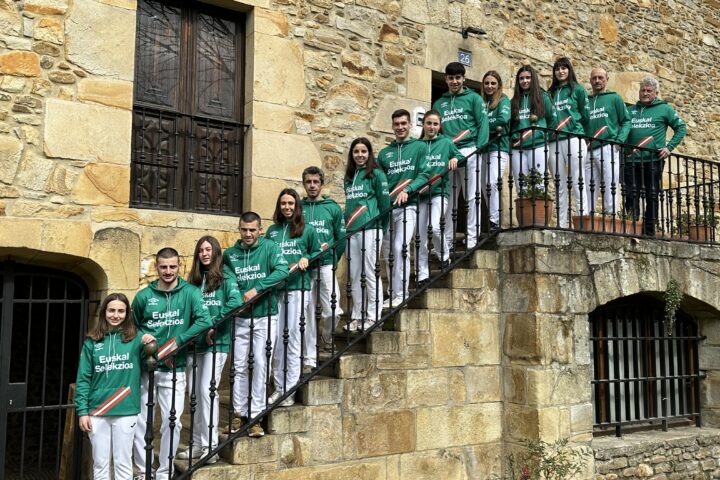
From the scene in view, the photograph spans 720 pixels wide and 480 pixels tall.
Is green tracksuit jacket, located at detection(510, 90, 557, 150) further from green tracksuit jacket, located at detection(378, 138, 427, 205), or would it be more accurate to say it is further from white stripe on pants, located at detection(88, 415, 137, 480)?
white stripe on pants, located at detection(88, 415, 137, 480)

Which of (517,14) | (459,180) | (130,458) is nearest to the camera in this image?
(130,458)

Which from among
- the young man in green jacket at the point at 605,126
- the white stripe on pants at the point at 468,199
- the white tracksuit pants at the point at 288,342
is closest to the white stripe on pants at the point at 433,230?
the white stripe on pants at the point at 468,199

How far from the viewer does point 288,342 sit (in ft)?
15.5

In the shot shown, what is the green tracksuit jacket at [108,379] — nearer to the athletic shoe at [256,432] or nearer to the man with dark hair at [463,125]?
the athletic shoe at [256,432]

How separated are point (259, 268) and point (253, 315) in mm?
343

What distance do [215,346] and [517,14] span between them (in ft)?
20.0

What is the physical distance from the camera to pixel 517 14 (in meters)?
8.51

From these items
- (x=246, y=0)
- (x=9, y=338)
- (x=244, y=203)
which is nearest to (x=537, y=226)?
(x=244, y=203)

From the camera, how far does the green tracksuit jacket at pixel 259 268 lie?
4.66 metres

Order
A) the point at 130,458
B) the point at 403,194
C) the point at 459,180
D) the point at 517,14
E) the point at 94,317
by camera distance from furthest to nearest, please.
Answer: the point at 517,14
the point at 459,180
the point at 94,317
the point at 403,194
the point at 130,458

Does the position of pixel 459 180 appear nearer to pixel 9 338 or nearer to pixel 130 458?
pixel 130 458

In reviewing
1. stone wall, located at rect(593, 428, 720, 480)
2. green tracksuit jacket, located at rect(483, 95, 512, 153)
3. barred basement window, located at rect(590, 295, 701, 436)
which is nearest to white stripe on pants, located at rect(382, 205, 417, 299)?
green tracksuit jacket, located at rect(483, 95, 512, 153)

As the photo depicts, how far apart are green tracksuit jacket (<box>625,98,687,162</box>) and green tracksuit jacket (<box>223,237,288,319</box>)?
4022 mm

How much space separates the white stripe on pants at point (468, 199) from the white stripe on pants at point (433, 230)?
0.10 m
